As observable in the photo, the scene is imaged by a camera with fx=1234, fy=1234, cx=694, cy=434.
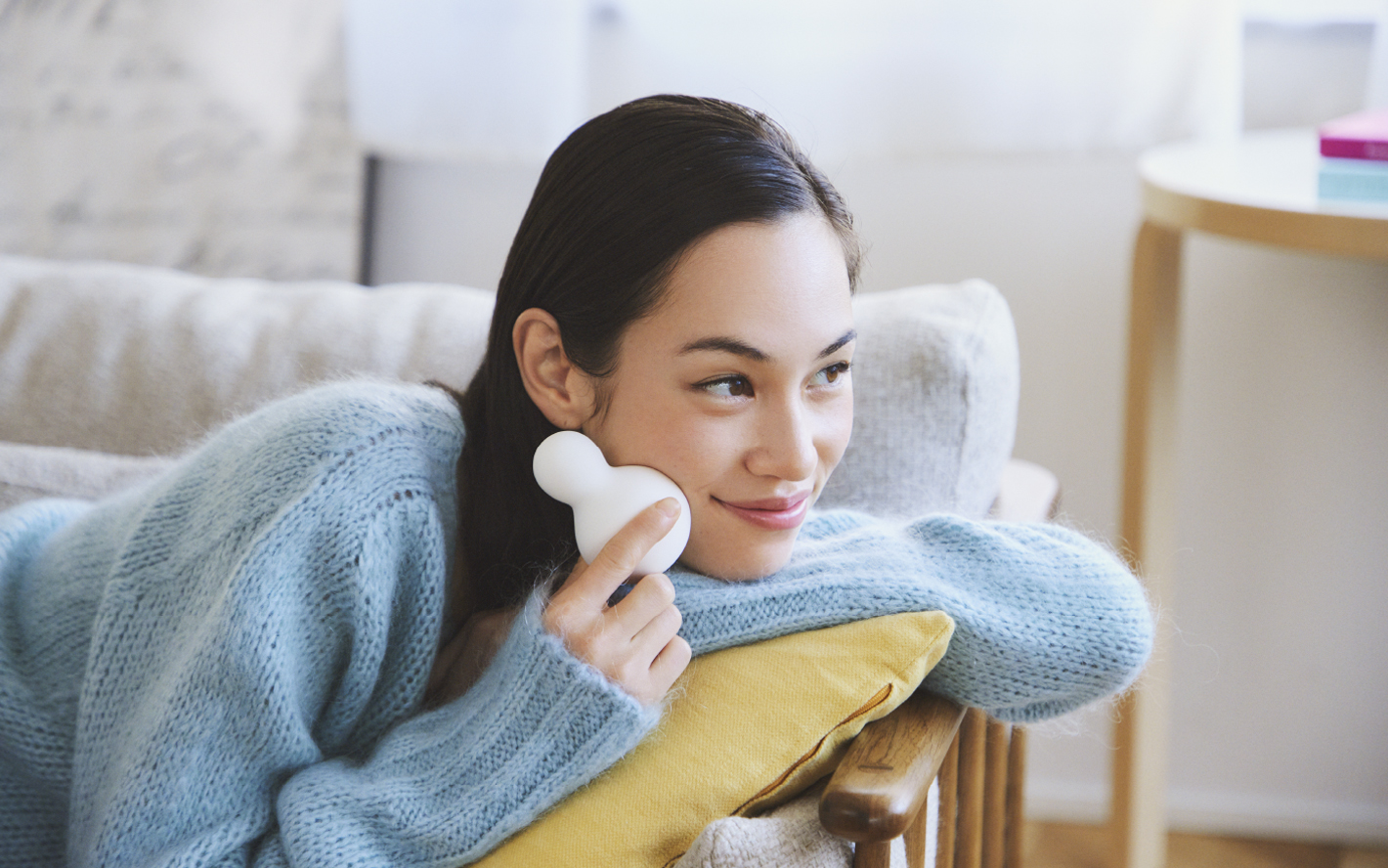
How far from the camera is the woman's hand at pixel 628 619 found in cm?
75

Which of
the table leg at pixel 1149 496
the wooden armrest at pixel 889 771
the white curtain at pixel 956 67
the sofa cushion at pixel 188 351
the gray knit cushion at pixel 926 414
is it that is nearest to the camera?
the wooden armrest at pixel 889 771

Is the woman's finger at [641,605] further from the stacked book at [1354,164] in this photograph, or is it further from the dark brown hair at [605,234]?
the stacked book at [1354,164]

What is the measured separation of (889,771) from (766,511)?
0.19 metres

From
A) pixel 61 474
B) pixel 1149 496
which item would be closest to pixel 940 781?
pixel 1149 496

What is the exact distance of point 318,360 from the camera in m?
1.25

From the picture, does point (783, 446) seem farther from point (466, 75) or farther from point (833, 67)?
point (466, 75)

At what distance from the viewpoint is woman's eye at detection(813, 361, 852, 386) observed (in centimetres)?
82

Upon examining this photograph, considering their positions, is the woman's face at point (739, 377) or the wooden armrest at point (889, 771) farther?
the woman's face at point (739, 377)

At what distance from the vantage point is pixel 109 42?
1716 millimetres

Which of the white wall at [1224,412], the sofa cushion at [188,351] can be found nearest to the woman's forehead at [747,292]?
the sofa cushion at [188,351]

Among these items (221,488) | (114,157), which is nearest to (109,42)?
(114,157)

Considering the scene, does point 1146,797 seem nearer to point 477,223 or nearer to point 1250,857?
point 1250,857

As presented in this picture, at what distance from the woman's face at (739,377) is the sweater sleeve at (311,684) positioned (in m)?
0.14

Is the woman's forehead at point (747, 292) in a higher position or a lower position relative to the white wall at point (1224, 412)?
higher
